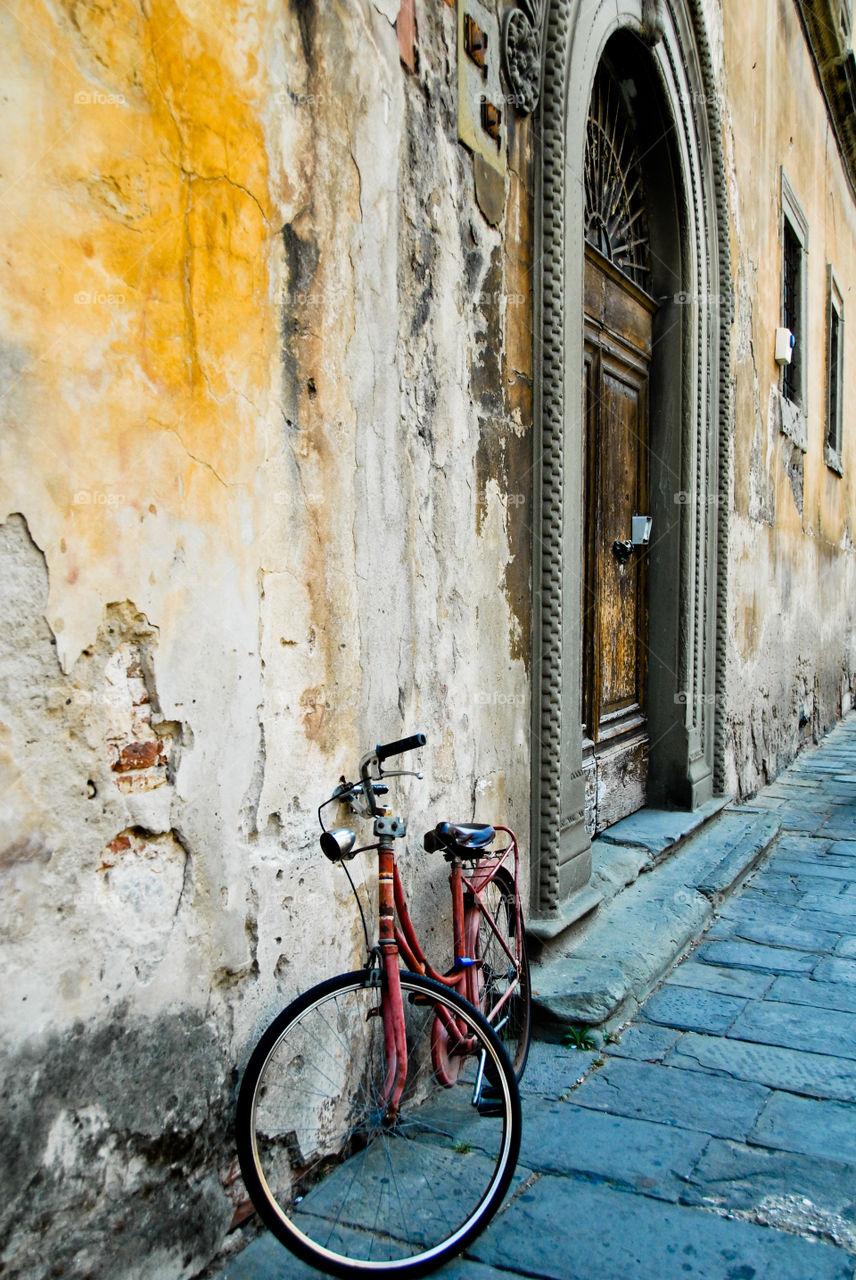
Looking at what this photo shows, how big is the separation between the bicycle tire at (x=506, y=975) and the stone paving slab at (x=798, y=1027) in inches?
28.8

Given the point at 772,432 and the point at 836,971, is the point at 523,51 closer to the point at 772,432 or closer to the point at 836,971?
the point at 836,971

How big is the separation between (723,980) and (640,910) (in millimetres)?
446

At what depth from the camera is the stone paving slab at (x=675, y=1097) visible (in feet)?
9.01

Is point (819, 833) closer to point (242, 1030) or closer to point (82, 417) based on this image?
point (242, 1030)

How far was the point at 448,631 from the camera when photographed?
10.1ft

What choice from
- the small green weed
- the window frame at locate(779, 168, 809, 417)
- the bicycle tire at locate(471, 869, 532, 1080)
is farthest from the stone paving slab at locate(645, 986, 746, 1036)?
the window frame at locate(779, 168, 809, 417)

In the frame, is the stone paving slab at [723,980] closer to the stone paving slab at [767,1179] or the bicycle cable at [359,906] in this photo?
the stone paving slab at [767,1179]

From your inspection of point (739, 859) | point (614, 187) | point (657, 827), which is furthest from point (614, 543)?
point (614, 187)

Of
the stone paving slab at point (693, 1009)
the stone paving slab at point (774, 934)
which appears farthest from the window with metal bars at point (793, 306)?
the stone paving slab at point (693, 1009)

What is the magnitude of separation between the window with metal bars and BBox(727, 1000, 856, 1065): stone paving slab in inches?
253

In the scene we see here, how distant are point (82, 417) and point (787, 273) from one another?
8667 millimetres

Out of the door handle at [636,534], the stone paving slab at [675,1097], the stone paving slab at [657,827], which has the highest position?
the door handle at [636,534]

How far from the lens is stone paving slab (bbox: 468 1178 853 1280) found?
2102mm

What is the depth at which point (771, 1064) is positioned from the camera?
3094 millimetres
